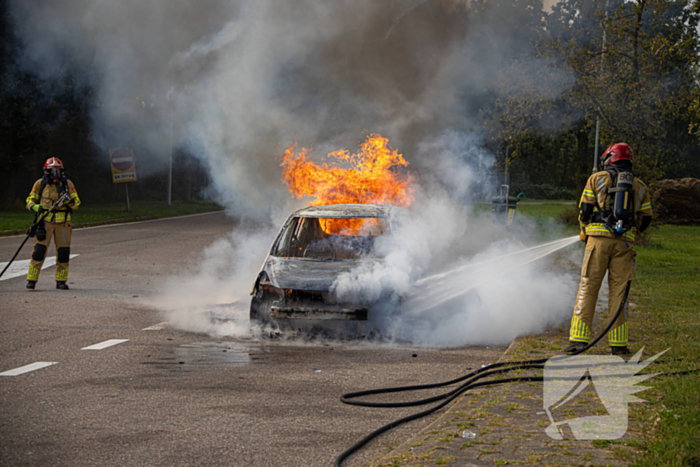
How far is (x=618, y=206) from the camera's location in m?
5.81

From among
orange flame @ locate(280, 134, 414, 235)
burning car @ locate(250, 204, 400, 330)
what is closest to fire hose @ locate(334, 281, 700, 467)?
burning car @ locate(250, 204, 400, 330)

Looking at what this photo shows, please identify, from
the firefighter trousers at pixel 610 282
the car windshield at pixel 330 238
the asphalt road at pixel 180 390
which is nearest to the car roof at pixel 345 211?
the car windshield at pixel 330 238

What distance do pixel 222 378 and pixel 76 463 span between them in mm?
1804

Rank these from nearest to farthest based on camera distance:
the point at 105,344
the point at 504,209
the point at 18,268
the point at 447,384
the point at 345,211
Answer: the point at 447,384 → the point at 105,344 → the point at 345,211 → the point at 18,268 → the point at 504,209

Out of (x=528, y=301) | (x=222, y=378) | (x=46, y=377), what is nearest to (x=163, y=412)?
(x=222, y=378)

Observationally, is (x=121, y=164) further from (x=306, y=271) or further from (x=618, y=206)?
(x=618, y=206)

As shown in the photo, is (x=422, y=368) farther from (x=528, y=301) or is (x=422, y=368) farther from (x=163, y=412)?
(x=528, y=301)

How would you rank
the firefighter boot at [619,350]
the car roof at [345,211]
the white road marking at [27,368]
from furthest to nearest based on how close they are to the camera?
the car roof at [345,211] → the firefighter boot at [619,350] → the white road marking at [27,368]

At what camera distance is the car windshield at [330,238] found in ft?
25.1

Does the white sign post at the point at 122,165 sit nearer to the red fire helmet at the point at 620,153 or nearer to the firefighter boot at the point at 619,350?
the red fire helmet at the point at 620,153

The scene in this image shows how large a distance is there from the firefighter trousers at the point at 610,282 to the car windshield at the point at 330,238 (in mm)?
2476

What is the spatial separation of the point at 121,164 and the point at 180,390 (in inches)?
1037

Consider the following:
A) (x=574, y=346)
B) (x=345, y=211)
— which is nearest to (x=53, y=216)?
(x=345, y=211)

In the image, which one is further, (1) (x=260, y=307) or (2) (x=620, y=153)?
(1) (x=260, y=307)
